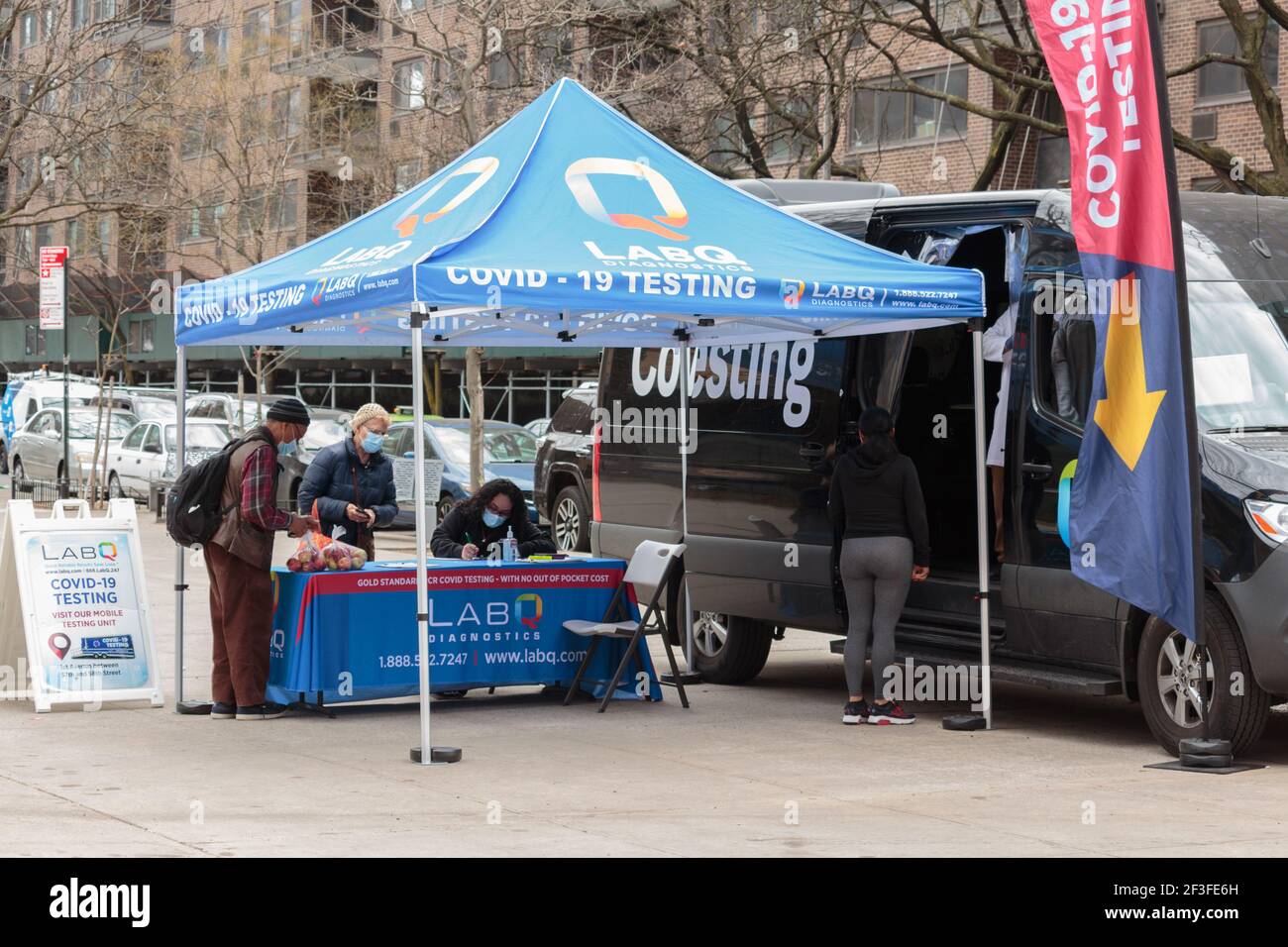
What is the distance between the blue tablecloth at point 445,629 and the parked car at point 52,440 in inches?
918

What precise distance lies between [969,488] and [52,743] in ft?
19.0

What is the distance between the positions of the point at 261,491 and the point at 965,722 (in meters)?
4.22

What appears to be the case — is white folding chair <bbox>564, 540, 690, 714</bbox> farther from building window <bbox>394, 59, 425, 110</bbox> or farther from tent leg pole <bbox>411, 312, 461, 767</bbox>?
building window <bbox>394, 59, 425, 110</bbox>

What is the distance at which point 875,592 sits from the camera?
424 inches

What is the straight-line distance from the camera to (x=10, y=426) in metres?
41.2

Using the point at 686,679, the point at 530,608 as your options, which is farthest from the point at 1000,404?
the point at 686,679

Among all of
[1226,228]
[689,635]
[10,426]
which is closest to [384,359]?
[10,426]

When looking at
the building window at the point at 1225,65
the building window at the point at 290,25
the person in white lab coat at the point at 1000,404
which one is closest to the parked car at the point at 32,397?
the building window at the point at 290,25

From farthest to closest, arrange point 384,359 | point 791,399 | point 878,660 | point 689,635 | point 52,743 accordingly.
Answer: point 384,359 → point 689,635 → point 791,399 → point 878,660 → point 52,743

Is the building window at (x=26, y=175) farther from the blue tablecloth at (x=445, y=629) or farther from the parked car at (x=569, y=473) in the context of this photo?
the blue tablecloth at (x=445, y=629)

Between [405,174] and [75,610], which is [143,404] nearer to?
[405,174]

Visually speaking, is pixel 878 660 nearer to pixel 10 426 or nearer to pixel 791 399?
pixel 791 399

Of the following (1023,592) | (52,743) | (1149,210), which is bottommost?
(52,743)

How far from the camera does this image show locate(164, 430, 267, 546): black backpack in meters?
10.5
